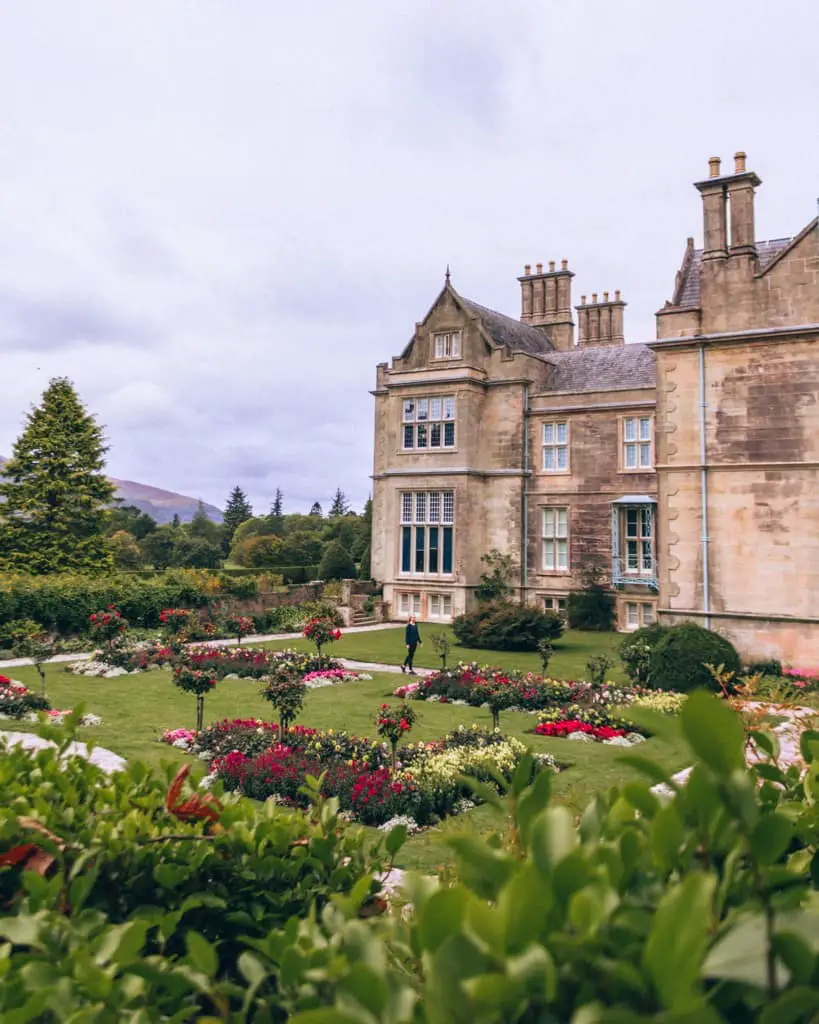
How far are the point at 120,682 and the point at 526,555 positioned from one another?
593 inches

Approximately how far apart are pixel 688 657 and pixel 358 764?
770cm

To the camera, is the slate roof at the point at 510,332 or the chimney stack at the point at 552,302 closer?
the slate roof at the point at 510,332

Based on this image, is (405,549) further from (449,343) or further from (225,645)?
(225,645)

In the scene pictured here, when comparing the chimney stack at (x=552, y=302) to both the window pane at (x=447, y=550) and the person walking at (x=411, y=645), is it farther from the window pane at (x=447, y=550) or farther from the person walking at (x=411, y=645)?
the person walking at (x=411, y=645)

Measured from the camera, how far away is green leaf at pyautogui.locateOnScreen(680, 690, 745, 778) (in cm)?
116

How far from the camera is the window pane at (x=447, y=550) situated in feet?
90.1

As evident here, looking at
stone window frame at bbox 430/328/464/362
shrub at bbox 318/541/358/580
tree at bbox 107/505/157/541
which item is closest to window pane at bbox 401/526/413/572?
stone window frame at bbox 430/328/464/362

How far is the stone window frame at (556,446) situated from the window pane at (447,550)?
4.04 metres

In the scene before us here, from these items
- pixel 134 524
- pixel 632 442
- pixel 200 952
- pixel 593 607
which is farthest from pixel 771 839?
pixel 134 524

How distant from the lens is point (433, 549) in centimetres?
2778

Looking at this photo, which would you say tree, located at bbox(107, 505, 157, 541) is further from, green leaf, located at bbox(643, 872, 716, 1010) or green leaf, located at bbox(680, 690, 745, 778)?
green leaf, located at bbox(643, 872, 716, 1010)

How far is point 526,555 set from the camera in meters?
27.6

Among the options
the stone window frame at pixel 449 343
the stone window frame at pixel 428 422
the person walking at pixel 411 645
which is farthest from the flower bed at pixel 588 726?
the stone window frame at pixel 449 343

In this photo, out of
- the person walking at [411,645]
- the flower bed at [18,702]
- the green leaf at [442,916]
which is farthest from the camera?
the person walking at [411,645]
